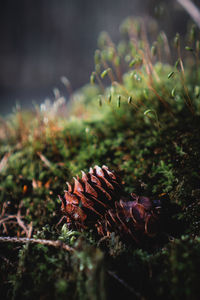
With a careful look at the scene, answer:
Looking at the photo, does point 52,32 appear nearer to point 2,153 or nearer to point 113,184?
point 2,153

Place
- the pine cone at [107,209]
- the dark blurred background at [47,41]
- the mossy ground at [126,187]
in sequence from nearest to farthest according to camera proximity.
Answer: the mossy ground at [126,187] < the pine cone at [107,209] < the dark blurred background at [47,41]

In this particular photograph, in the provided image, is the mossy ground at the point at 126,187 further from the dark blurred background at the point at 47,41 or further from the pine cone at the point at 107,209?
the dark blurred background at the point at 47,41

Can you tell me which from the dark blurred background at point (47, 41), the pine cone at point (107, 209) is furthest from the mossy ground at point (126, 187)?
the dark blurred background at point (47, 41)

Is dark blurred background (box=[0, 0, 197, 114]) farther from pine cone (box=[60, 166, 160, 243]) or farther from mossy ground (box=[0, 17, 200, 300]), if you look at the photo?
pine cone (box=[60, 166, 160, 243])

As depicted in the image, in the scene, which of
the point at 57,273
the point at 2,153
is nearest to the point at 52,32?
the point at 2,153

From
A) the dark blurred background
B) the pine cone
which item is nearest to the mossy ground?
the pine cone

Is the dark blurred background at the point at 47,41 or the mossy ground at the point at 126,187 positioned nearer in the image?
the mossy ground at the point at 126,187
